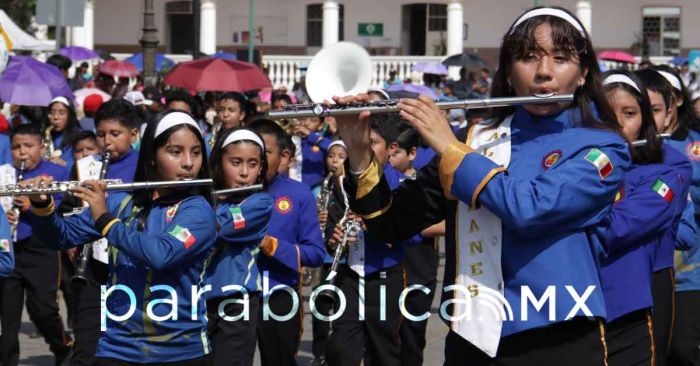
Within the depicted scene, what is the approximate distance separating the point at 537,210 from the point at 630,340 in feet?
3.90

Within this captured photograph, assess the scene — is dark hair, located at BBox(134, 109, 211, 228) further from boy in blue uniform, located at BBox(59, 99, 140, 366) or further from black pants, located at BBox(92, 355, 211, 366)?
boy in blue uniform, located at BBox(59, 99, 140, 366)

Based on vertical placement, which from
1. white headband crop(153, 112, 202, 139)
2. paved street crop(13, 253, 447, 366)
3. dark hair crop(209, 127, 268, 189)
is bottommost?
paved street crop(13, 253, 447, 366)

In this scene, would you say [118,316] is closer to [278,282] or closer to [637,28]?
[278,282]

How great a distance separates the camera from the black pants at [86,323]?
24.9ft

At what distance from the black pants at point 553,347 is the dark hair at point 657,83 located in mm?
2987

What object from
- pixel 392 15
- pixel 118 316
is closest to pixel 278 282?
pixel 118 316

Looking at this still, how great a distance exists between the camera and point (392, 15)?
47.0 meters

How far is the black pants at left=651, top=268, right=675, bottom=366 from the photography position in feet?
19.7

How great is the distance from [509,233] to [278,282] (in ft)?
13.0

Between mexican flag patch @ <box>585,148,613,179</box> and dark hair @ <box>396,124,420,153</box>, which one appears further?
dark hair @ <box>396,124,420,153</box>

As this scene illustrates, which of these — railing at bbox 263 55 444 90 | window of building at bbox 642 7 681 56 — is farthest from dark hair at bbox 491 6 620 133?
window of building at bbox 642 7 681 56

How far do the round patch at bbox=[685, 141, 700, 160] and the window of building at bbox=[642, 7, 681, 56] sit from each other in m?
39.8

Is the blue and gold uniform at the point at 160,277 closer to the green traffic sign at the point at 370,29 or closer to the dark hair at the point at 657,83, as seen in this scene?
the dark hair at the point at 657,83

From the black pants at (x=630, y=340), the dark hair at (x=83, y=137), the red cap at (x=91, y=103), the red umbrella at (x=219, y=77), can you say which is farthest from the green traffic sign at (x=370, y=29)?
the black pants at (x=630, y=340)
